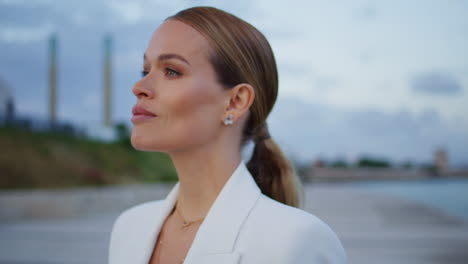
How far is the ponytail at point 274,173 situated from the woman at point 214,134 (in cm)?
13

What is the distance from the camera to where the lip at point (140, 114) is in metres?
1.69

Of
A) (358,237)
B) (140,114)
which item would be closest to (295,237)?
(140,114)

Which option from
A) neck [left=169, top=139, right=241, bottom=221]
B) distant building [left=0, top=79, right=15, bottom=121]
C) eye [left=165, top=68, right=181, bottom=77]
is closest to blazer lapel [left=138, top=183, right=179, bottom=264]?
neck [left=169, top=139, right=241, bottom=221]

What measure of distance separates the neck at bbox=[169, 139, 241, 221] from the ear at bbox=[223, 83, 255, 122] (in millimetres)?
138

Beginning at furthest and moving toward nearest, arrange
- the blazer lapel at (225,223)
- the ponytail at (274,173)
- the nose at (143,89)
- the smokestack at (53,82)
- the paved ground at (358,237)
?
1. the smokestack at (53,82)
2. the paved ground at (358,237)
3. the ponytail at (274,173)
4. the nose at (143,89)
5. the blazer lapel at (225,223)

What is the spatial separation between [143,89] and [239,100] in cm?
35

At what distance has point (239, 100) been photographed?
5.68 feet

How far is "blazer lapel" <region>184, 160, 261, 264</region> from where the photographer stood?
1.58 meters

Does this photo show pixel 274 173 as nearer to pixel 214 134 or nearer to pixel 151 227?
pixel 214 134

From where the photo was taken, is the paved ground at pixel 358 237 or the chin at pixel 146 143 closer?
the chin at pixel 146 143

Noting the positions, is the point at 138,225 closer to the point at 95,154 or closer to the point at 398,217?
the point at 398,217

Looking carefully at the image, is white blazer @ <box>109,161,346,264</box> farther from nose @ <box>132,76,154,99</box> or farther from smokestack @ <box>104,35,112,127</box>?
smokestack @ <box>104,35,112,127</box>

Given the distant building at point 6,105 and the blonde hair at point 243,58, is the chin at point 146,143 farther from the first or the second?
the distant building at point 6,105

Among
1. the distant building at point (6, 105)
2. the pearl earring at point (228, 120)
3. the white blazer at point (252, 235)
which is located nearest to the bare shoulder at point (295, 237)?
the white blazer at point (252, 235)
